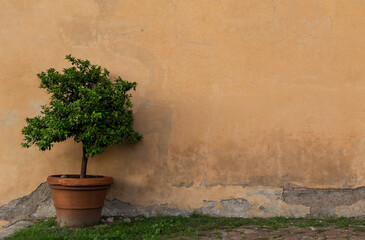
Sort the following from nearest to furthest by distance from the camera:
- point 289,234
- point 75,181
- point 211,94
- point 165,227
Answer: point 289,234 → point 75,181 → point 165,227 → point 211,94

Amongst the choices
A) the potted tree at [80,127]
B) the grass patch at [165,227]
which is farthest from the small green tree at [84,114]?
the grass patch at [165,227]

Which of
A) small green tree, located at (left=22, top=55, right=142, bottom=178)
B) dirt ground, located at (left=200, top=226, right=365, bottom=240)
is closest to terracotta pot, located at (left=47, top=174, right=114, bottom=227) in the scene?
small green tree, located at (left=22, top=55, right=142, bottom=178)

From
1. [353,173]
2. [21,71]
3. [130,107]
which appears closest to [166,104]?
[130,107]

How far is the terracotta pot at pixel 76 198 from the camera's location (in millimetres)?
3787

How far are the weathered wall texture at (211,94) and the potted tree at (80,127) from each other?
53 cm

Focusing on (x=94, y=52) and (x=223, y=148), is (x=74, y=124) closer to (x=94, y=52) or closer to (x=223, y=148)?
(x=94, y=52)

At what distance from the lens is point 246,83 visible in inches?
178

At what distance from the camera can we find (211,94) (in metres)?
4.53

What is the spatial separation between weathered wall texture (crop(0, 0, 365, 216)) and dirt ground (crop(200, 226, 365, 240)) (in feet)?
1.84

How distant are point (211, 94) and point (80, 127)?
1.68 m

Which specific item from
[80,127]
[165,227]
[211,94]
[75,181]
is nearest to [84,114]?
[80,127]

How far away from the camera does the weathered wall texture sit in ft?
14.4

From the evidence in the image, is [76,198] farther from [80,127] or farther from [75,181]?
[80,127]

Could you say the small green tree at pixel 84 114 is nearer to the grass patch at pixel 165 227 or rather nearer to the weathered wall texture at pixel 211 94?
the weathered wall texture at pixel 211 94
